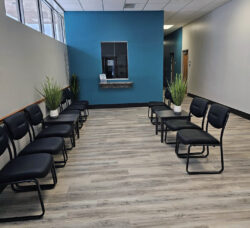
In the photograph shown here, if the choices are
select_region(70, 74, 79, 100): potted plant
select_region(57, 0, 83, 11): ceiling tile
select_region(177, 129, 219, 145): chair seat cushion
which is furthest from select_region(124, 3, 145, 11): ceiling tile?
select_region(177, 129, 219, 145): chair seat cushion

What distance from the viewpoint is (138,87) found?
6664 millimetres

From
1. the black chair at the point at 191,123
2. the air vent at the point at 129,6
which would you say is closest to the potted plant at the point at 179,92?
the black chair at the point at 191,123

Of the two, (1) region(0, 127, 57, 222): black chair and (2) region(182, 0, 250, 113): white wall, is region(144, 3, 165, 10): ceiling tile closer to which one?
(2) region(182, 0, 250, 113): white wall

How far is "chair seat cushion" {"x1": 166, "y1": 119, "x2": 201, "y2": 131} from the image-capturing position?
303 centimetres

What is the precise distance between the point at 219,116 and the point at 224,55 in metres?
3.92

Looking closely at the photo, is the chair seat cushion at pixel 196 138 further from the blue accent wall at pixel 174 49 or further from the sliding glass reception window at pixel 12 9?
the blue accent wall at pixel 174 49

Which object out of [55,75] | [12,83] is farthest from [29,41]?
[55,75]

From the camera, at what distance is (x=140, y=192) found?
2219 mm

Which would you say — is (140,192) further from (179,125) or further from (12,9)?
(12,9)

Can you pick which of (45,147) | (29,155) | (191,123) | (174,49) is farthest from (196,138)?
(174,49)

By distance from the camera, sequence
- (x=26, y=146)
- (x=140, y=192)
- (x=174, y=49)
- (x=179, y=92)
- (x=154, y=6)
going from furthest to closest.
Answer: (x=174, y=49), (x=154, y=6), (x=179, y=92), (x=26, y=146), (x=140, y=192)

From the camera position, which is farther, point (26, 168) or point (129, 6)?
point (129, 6)

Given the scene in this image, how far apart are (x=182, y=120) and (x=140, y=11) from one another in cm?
429

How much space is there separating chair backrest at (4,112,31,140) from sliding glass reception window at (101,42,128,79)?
4.23 m
